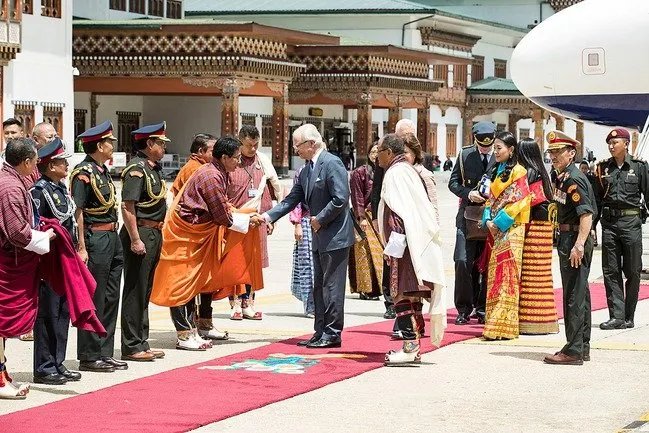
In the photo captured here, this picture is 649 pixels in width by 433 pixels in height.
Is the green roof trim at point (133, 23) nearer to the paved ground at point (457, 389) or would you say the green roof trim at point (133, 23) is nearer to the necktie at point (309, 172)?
the paved ground at point (457, 389)

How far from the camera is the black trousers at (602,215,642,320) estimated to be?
46.7 feet

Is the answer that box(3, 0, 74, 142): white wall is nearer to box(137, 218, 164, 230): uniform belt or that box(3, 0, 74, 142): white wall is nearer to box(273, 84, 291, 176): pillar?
box(273, 84, 291, 176): pillar

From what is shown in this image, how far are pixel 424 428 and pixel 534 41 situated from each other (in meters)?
15.5

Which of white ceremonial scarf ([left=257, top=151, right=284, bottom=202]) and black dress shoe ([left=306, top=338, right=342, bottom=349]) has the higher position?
white ceremonial scarf ([left=257, top=151, right=284, bottom=202])

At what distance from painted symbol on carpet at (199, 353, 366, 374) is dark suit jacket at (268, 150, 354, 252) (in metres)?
1.00

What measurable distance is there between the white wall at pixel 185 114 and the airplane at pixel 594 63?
29973 mm

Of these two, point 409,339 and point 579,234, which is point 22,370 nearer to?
point 409,339

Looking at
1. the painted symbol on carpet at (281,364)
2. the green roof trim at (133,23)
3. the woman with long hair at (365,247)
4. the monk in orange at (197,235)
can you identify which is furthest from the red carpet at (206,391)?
the green roof trim at (133,23)

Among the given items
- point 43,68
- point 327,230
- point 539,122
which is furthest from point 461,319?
point 539,122

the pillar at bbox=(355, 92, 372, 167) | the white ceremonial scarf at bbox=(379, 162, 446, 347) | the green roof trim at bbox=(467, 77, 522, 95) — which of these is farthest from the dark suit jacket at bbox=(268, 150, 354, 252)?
the green roof trim at bbox=(467, 77, 522, 95)

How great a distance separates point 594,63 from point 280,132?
27841mm

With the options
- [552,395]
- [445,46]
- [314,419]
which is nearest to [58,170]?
[314,419]

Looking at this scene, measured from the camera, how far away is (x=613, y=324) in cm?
1408

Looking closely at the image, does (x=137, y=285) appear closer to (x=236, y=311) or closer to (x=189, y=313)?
(x=189, y=313)
